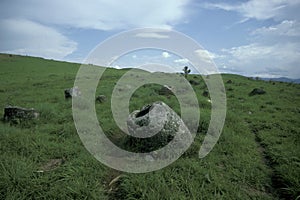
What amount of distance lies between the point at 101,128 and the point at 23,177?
3.58 meters

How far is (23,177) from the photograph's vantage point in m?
4.93

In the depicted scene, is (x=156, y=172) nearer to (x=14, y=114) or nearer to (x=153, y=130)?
(x=153, y=130)

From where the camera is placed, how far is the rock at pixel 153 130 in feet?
20.9

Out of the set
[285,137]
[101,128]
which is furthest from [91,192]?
[285,137]

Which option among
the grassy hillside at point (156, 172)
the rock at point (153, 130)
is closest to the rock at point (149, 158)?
the rock at point (153, 130)

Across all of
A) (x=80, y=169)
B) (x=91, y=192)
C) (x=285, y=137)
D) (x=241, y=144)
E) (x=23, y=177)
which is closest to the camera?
(x=91, y=192)

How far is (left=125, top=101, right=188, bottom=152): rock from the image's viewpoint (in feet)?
20.9

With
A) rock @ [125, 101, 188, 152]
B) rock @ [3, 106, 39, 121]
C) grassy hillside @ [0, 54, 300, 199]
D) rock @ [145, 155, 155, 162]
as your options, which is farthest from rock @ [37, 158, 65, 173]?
rock @ [3, 106, 39, 121]

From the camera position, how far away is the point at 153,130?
6.39 m

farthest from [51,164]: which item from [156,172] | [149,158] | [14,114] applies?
[14,114]

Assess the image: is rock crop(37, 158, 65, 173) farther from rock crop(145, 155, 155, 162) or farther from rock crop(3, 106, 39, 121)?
rock crop(3, 106, 39, 121)

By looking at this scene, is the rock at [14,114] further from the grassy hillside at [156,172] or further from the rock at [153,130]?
the rock at [153,130]

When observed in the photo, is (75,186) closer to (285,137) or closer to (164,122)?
(164,122)

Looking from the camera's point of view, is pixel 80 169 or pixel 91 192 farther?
pixel 80 169
